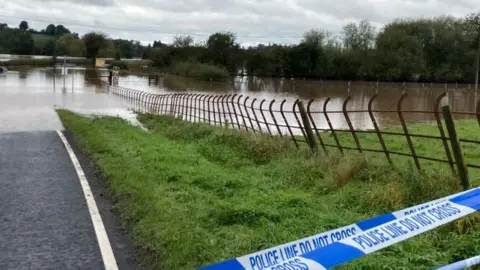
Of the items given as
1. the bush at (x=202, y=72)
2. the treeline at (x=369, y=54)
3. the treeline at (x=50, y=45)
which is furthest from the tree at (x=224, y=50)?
the treeline at (x=50, y=45)

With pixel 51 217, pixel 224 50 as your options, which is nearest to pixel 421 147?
pixel 51 217

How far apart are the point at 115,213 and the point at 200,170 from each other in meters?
2.67

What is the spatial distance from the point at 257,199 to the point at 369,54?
7811cm

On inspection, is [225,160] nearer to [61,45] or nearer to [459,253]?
[459,253]

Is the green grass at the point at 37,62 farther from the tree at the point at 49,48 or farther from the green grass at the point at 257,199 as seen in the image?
the green grass at the point at 257,199

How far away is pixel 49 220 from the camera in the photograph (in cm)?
676

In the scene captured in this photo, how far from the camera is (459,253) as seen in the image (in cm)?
484

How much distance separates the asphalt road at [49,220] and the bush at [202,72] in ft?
247

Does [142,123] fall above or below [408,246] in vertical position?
below

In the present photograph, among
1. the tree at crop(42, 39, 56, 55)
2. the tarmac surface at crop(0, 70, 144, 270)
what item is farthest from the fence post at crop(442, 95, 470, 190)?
the tree at crop(42, 39, 56, 55)

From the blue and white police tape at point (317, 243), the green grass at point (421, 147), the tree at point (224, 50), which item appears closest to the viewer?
the blue and white police tape at point (317, 243)

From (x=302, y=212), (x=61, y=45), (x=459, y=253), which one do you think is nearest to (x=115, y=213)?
(x=302, y=212)

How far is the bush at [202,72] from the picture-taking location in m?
86.1

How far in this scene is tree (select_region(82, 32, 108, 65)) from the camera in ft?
431
